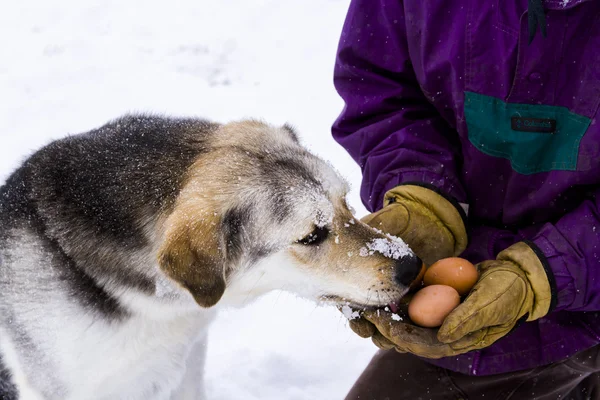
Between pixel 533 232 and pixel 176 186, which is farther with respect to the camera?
pixel 533 232

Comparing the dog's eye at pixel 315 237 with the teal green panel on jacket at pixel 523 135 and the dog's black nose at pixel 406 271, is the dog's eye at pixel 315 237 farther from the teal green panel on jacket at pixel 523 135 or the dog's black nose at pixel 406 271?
the teal green panel on jacket at pixel 523 135

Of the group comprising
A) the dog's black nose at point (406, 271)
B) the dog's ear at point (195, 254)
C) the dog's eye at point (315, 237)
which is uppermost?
the dog's ear at point (195, 254)

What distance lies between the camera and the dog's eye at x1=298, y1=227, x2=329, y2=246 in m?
2.47

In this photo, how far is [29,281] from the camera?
255cm

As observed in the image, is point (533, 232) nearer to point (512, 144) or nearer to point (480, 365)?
point (512, 144)

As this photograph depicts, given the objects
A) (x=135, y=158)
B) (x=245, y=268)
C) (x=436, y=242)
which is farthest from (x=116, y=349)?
(x=436, y=242)

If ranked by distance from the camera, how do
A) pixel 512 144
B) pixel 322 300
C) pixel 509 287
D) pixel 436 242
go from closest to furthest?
pixel 509 287 < pixel 322 300 < pixel 512 144 < pixel 436 242

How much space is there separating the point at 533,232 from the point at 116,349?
192 centimetres

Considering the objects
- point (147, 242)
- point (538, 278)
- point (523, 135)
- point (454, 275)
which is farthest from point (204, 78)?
point (538, 278)

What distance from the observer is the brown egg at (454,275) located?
2535 millimetres

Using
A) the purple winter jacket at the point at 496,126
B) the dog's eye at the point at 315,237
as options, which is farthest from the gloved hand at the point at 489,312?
the dog's eye at the point at 315,237

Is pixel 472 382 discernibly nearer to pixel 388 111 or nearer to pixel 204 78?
pixel 388 111

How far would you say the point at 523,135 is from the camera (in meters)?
2.67

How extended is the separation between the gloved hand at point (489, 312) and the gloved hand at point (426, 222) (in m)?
0.38
